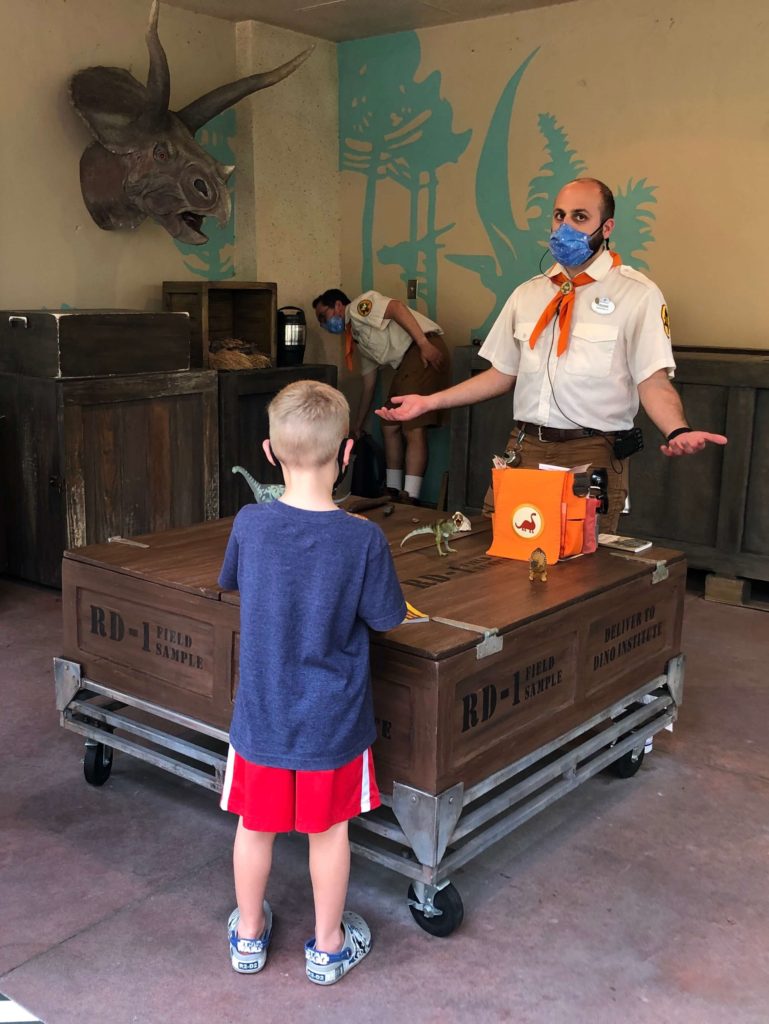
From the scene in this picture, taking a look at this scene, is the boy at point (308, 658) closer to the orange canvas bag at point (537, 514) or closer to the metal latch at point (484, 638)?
the metal latch at point (484, 638)

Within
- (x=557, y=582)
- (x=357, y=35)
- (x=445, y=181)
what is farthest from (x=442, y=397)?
(x=357, y=35)

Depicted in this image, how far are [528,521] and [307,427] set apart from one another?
985 millimetres

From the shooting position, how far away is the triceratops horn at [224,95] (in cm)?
554

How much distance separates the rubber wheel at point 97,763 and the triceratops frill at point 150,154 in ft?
10.8

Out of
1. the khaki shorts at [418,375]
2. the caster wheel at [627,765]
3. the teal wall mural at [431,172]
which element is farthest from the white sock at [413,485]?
the caster wheel at [627,765]

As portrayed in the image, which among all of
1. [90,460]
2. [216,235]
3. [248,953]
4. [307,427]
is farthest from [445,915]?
[216,235]

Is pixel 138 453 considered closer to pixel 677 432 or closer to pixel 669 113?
pixel 677 432

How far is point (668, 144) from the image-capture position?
217 inches

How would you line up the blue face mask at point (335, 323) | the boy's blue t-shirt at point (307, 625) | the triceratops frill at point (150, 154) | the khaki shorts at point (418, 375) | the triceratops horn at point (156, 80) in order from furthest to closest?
the blue face mask at point (335, 323)
the khaki shorts at point (418, 375)
the triceratops frill at point (150, 154)
the triceratops horn at point (156, 80)
the boy's blue t-shirt at point (307, 625)

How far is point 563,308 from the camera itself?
10.7ft

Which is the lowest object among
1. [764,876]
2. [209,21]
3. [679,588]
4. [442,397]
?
[764,876]

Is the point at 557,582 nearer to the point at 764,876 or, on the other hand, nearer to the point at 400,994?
the point at 764,876

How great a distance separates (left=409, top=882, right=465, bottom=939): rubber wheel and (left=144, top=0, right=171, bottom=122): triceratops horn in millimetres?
A: 4104

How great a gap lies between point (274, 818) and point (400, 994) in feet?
1.40
